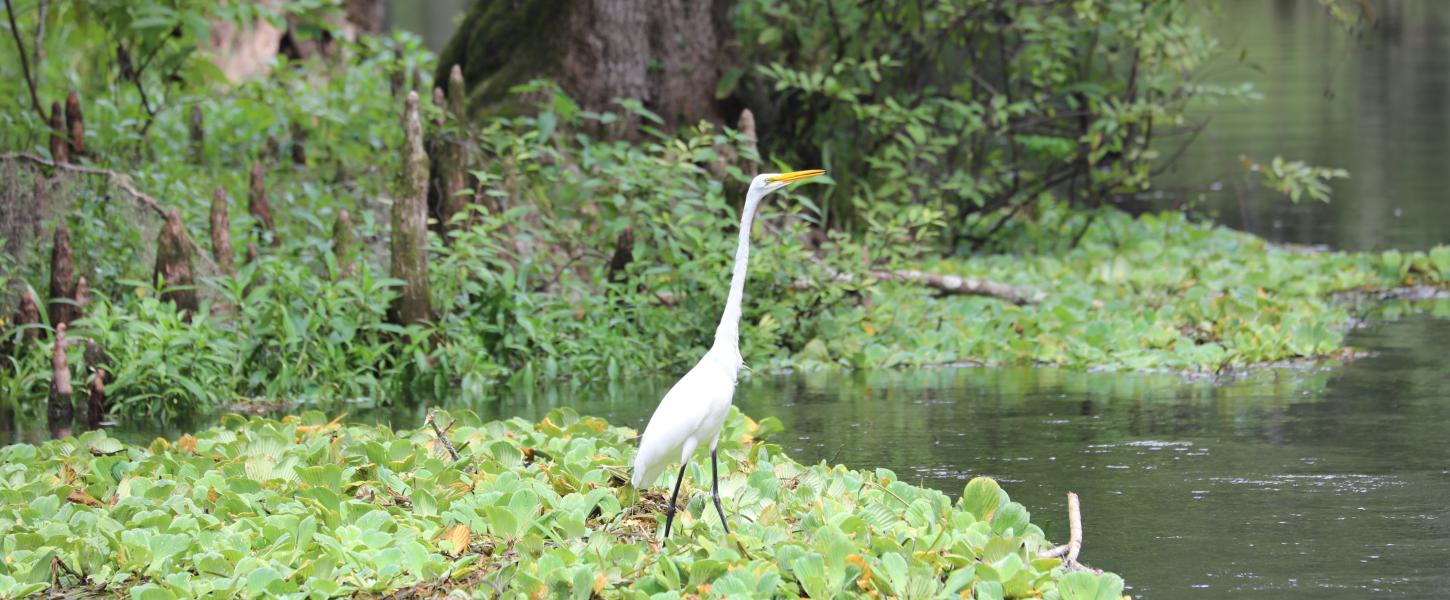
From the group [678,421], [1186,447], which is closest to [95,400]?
[678,421]

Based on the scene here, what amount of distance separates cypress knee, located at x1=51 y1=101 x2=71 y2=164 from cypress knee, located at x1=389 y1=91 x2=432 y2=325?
2.17 meters

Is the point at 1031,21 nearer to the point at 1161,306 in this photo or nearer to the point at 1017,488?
the point at 1161,306

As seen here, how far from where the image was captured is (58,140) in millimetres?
9367

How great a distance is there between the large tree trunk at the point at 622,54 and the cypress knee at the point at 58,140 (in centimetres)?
274

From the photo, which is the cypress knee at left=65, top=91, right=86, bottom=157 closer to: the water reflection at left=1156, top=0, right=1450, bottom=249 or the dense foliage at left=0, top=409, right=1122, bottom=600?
the dense foliage at left=0, top=409, right=1122, bottom=600

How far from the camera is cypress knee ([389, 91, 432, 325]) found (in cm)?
793

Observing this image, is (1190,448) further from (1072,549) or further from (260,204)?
(260,204)

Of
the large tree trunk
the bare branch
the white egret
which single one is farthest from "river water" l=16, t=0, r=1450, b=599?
the large tree trunk

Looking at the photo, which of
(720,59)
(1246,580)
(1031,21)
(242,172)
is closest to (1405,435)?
(1246,580)

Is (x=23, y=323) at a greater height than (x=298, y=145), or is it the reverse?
(x=298, y=145)

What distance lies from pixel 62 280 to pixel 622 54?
434 cm

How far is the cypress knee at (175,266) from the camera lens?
787 cm

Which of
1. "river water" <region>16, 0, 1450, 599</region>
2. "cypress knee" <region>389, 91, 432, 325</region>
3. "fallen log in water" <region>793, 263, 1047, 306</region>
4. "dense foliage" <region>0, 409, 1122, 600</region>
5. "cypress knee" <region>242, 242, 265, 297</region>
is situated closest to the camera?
"dense foliage" <region>0, 409, 1122, 600</region>

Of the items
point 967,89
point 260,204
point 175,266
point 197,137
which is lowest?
point 175,266
